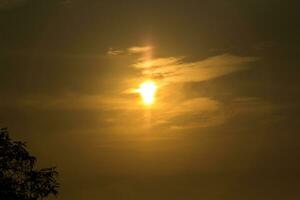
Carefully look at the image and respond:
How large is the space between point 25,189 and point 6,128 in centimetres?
393

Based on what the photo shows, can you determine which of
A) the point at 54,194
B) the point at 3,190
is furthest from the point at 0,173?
the point at 54,194

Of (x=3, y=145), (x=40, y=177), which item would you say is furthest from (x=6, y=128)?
(x=40, y=177)

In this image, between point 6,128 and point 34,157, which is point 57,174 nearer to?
point 34,157

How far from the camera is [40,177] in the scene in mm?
36031

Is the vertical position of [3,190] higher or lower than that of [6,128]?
lower

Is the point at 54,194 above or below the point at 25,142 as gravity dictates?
below

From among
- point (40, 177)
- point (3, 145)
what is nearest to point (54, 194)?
point (40, 177)

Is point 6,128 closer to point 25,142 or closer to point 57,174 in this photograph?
point 25,142

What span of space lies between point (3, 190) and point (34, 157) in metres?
2.91

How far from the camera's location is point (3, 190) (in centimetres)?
3400

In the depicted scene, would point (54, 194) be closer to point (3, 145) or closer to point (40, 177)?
point (40, 177)

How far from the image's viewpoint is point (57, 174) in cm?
3666

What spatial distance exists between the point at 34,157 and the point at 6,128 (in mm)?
2487

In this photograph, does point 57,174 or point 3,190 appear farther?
point 57,174
